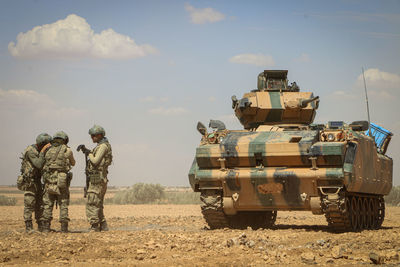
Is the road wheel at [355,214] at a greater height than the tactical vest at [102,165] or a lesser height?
lesser

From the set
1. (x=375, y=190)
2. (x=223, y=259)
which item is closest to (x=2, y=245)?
(x=223, y=259)

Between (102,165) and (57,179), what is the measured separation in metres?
1.03

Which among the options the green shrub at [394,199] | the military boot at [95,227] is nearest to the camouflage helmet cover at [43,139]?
the military boot at [95,227]

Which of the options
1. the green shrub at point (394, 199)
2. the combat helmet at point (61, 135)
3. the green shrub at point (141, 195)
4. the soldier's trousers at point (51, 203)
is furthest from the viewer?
the green shrub at point (141, 195)

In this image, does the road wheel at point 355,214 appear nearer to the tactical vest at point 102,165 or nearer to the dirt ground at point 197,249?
the dirt ground at point 197,249

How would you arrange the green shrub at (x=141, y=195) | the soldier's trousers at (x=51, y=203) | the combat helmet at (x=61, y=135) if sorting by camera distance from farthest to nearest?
1. the green shrub at (x=141, y=195)
2. the combat helmet at (x=61, y=135)
3. the soldier's trousers at (x=51, y=203)

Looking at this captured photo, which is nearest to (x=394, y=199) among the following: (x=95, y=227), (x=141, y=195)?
(x=141, y=195)

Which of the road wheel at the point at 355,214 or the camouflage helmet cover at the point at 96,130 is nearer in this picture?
the camouflage helmet cover at the point at 96,130

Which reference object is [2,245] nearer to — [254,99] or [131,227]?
[131,227]

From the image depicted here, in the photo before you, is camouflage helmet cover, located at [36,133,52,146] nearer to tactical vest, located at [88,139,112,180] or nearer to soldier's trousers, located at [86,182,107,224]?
tactical vest, located at [88,139,112,180]

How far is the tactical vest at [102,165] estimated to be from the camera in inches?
585

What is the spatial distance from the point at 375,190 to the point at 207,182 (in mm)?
4509

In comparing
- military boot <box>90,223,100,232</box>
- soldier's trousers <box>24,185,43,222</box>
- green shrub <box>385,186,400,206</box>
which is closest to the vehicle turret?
military boot <box>90,223,100,232</box>

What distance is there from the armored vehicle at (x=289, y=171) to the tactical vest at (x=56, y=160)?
291 cm
